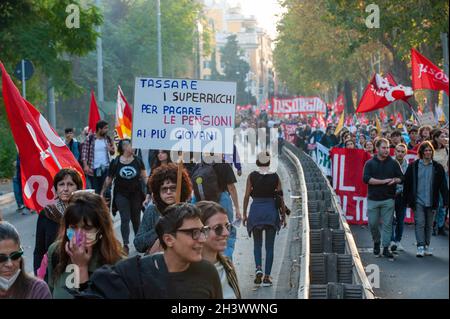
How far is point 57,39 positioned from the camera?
29250mm

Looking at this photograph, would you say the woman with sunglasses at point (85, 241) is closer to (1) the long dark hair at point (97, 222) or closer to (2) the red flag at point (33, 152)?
(1) the long dark hair at point (97, 222)

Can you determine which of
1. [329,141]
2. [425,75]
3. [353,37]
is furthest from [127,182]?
[353,37]

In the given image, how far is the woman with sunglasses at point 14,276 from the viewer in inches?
199

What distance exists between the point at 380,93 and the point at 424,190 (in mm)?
12896

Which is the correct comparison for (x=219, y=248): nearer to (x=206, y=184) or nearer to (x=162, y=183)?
(x=162, y=183)

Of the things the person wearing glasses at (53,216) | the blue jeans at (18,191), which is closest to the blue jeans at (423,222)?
the person wearing glasses at (53,216)

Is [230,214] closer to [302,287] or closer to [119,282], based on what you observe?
[302,287]

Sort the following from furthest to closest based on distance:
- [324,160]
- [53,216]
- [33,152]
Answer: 1. [324,160]
2. [33,152]
3. [53,216]

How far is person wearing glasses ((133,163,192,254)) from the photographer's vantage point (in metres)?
7.78

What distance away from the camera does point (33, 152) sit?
909cm

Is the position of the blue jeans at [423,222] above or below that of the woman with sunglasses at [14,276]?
below

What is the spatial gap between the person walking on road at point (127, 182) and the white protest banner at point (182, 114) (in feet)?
14.1

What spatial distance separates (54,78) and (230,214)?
18644mm
